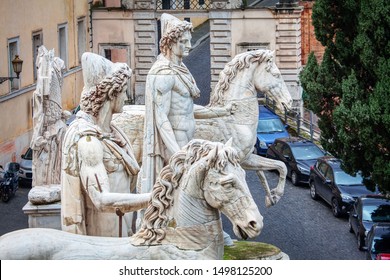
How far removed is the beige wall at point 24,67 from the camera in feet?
117

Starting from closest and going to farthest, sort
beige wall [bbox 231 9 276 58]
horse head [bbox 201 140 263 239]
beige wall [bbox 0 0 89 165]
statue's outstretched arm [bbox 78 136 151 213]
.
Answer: horse head [bbox 201 140 263 239]
statue's outstretched arm [bbox 78 136 151 213]
beige wall [bbox 0 0 89 165]
beige wall [bbox 231 9 276 58]

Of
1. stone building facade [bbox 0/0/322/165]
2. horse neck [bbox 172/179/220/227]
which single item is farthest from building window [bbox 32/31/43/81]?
horse neck [bbox 172/179/220/227]

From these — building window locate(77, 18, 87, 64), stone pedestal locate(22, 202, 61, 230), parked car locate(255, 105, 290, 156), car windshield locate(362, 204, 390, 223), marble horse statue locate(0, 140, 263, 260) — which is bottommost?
parked car locate(255, 105, 290, 156)

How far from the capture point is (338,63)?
26281 millimetres

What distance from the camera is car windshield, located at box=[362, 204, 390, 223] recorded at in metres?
25.5

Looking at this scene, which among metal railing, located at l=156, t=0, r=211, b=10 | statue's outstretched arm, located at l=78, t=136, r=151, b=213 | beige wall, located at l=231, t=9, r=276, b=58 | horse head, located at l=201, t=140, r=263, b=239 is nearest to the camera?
horse head, located at l=201, t=140, r=263, b=239

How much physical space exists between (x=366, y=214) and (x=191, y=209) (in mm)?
16679

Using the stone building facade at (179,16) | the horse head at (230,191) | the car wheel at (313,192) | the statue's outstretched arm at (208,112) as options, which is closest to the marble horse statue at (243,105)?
the statue's outstretched arm at (208,112)

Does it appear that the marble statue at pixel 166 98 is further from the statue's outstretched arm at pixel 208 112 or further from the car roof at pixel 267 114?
the car roof at pixel 267 114

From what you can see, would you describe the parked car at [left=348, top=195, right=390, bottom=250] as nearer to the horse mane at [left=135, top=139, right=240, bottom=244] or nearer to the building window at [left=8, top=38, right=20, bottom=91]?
the building window at [left=8, top=38, right=20, bottom=91]

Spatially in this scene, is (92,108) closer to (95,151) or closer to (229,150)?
(95,151)

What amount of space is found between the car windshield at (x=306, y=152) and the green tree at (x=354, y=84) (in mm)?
6447

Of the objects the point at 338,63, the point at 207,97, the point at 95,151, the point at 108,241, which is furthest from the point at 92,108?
the point at 207,97

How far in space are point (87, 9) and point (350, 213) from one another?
2310 centimetres
